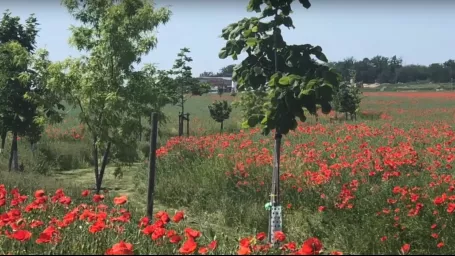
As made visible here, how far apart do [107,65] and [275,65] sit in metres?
4.58

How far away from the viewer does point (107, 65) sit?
8.70m

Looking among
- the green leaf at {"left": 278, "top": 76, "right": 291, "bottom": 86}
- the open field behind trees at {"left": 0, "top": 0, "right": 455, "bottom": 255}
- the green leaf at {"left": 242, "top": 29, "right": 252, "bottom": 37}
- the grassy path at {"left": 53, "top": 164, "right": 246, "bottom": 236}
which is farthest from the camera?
the grassy path at {"left": 53, "top": 164, "right": 246, "bottom": 236}

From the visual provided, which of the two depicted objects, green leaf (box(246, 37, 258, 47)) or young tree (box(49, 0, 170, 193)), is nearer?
green leaf (box(246, 37, 258, 47))

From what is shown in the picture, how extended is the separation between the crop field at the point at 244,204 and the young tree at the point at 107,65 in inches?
48.4

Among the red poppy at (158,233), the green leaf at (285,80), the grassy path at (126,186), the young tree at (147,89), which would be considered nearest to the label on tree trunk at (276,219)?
the green leaf at (285,80)

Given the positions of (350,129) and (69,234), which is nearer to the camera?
(69,234)

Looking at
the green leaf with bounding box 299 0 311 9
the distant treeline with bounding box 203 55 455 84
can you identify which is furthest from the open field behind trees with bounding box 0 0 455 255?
the distant treeline with bounding box 203 55 455 84

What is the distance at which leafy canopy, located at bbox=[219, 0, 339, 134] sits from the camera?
4.56 meters

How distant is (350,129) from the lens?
14.3 meters

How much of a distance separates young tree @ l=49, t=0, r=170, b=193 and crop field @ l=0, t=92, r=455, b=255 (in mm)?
1230

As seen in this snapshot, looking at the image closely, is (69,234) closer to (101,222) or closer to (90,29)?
(101,222)

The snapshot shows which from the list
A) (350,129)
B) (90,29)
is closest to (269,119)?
(90,29)

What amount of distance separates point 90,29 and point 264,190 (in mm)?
4207

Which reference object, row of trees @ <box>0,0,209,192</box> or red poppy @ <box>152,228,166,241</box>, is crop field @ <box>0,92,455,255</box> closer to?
red poppy @ <box>152,228,166,241</box>
